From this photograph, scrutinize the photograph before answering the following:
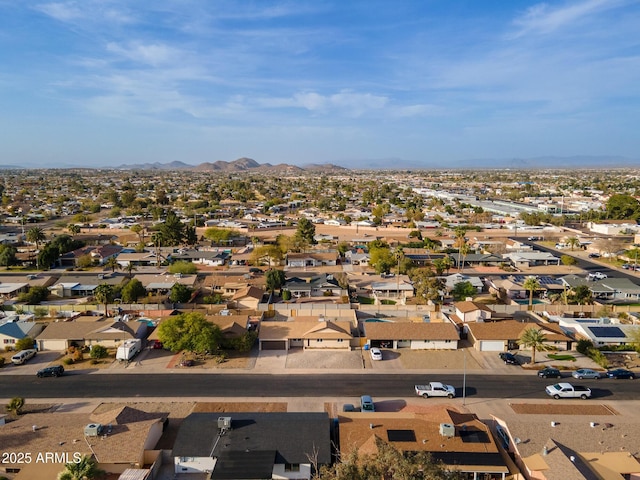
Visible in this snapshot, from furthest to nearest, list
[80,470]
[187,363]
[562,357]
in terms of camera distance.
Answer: [562,357] → [187,363] → [80,470]

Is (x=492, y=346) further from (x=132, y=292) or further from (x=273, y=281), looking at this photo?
(x=132, y=292)

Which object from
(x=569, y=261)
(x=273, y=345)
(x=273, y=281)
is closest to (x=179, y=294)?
(x=273, y=281)

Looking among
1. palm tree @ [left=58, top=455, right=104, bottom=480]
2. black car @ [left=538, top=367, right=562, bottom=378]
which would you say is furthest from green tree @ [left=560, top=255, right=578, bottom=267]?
palm tree @ [left=58, top=455, right=104, bottom=480]

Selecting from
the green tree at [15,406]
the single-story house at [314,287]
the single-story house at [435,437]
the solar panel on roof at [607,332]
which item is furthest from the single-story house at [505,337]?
the green tree at [15,406]

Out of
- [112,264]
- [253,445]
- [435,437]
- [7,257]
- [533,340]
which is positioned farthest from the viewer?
A: [7,257]

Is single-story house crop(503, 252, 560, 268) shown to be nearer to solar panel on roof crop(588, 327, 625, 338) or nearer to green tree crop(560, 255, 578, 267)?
green tree crop(560, 255, 578, 267)

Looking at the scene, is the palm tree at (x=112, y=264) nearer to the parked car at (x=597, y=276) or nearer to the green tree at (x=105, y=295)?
the green tree at (x=105, y=295)

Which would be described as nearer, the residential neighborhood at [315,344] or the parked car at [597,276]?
the residential neighborhood at [315,344]
